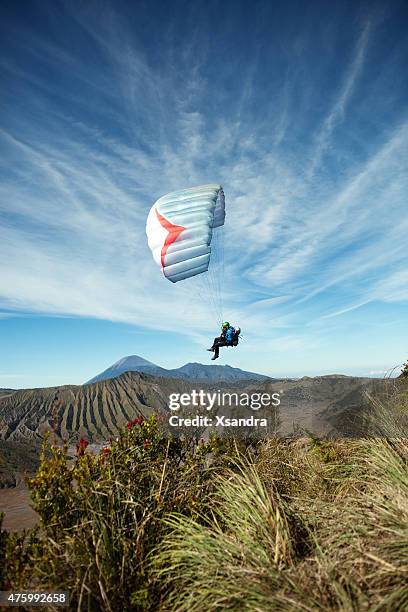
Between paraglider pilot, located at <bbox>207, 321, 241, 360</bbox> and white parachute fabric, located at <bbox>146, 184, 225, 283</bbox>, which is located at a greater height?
white parachute fabric, located at <bbox>146, 184, 225, 283</bbox>

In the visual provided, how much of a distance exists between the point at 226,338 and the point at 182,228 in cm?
422

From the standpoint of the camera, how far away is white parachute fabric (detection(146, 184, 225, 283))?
11766 millimetres

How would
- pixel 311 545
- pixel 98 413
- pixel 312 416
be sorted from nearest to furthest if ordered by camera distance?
1. pixel 311 545
2. pixel 312 416
3. pixel 98 413

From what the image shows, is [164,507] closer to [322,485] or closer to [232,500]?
[232,500]

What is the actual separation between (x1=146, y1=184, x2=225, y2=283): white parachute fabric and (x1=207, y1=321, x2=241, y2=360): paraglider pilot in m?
2.51

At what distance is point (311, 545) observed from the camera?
3.28 m

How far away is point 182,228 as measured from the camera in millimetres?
11797

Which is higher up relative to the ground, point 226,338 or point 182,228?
point 182,228

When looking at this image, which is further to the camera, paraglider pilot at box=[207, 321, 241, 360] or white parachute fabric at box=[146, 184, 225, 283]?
paraglider pilot at box=[207, 321, 241, 360]

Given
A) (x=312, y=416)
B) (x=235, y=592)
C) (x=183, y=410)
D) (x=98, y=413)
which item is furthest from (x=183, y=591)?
(x=98, y=413)

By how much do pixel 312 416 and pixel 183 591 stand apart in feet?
45.4

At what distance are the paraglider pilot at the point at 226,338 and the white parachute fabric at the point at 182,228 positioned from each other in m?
2.51

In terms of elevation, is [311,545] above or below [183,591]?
above

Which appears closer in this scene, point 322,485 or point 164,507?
point 164,507
